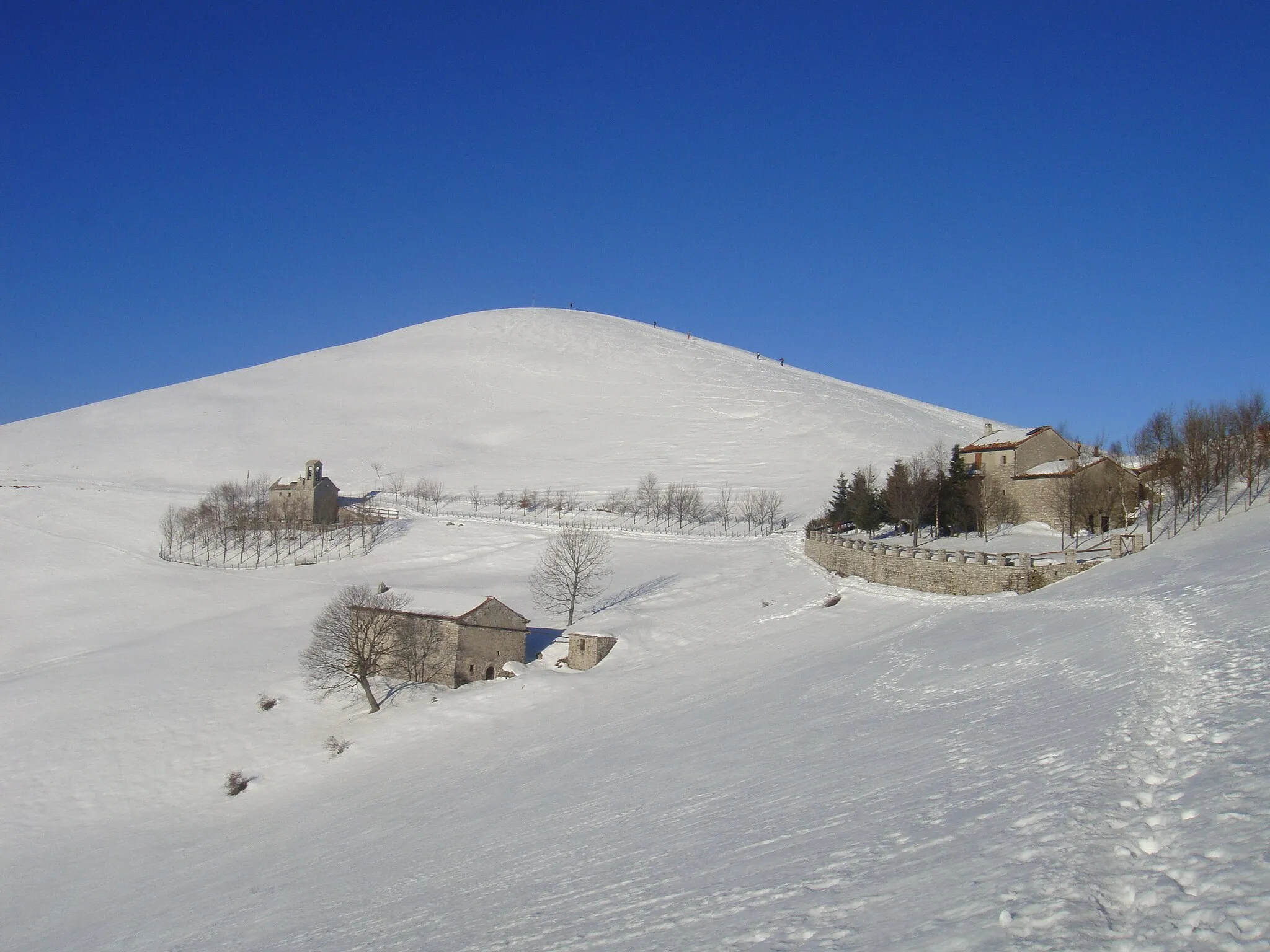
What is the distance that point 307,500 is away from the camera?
77.2 metres

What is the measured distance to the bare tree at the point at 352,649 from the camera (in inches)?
1356

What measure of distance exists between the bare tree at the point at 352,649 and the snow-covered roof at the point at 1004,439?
3664 centimetres

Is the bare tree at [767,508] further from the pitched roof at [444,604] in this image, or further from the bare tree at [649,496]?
the pitched roof at [444,604]

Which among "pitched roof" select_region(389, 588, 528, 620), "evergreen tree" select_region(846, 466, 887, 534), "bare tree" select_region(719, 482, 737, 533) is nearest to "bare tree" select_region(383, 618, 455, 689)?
"pitched roof" select_region(389, 588, 528, 620)

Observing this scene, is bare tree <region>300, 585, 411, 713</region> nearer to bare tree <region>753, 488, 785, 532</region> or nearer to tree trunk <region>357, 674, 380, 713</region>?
tree trunk <region>357, 674, 380, 713</region>

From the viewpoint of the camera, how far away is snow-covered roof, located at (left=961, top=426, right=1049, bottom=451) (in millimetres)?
55188

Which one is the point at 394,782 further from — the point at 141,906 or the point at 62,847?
the point at 62,847

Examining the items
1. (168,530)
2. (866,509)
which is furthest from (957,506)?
(168,530)

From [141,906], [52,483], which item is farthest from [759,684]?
[52,483]

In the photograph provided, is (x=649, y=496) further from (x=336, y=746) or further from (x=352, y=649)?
(x=336, y=746)

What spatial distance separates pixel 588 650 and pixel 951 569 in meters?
14.2

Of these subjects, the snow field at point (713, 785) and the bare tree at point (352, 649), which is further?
the bare tree at point (352, 649)

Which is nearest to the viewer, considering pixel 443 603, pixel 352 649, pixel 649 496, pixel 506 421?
pixel 352 649

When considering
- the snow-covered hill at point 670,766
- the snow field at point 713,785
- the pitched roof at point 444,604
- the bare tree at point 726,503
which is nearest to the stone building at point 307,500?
the snow-covered hill at point 670,766
